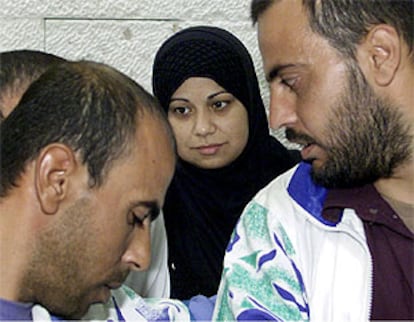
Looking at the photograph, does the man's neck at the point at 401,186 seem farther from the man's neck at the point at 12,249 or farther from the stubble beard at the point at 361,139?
the man's neck at the point at 12,249

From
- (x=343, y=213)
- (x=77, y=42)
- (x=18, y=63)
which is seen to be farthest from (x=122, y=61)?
(x=343, y=213)

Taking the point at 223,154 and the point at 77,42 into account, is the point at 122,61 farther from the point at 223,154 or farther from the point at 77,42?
the point at 223,154

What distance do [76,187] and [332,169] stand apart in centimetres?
64

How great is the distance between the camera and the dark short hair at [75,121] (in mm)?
1752

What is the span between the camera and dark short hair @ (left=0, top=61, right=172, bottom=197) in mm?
1752

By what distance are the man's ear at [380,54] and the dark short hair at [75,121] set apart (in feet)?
1.81

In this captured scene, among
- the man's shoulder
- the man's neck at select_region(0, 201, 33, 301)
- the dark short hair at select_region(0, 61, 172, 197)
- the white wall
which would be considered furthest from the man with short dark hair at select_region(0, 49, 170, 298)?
the white wall

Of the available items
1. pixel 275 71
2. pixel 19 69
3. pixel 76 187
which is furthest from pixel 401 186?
pixel 19 69

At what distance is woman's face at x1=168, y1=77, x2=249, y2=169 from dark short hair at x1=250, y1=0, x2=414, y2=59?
890mm

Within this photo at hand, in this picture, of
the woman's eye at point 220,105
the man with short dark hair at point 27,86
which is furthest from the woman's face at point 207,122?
the man with short dark hair at point 27,86

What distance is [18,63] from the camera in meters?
2.21

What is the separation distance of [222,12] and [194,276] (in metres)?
0.97

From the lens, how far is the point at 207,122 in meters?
3.00

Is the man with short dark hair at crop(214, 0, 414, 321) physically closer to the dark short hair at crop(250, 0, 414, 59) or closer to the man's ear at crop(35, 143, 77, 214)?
the dark short hair at crop(250, 0, 414, 59)
